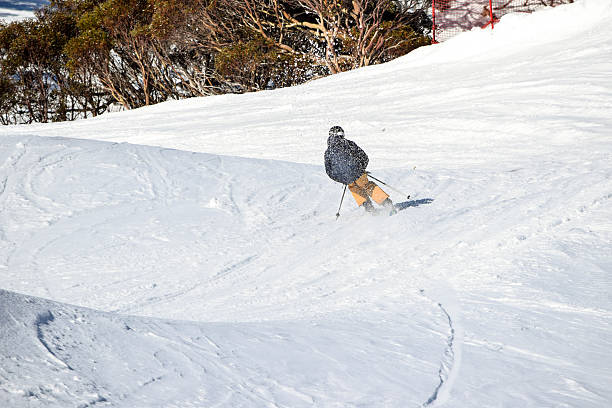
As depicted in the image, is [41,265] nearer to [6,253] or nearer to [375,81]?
[6,253]

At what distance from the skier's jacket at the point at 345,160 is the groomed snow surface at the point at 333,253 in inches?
25.7

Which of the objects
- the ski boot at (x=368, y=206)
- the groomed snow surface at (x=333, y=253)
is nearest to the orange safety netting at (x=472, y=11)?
the groomed snow surface at (x=333, y=253)

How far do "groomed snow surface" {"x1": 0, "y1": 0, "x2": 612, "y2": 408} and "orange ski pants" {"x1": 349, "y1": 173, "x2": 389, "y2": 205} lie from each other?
1.03 feet

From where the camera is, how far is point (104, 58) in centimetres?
3000

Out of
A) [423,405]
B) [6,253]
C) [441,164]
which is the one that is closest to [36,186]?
[6,253]

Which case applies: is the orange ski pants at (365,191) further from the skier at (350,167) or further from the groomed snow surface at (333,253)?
the groomed snow surface at (333,253)

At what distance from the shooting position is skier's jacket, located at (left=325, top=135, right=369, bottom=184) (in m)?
8.14

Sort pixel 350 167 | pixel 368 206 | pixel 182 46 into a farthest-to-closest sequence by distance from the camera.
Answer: pixel 182 46 → pixel 368 206 → pixel 350 167

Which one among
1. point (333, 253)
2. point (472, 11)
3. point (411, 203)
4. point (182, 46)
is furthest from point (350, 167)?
point (182, 46)

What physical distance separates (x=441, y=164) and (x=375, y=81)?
7.83 metres

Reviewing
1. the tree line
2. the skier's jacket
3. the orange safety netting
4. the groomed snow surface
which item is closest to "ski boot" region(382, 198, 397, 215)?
the groomed snow surface

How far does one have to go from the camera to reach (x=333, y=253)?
7.23 meters

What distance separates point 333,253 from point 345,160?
1460mm

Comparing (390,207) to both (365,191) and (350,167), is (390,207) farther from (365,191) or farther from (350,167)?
(350,167)
